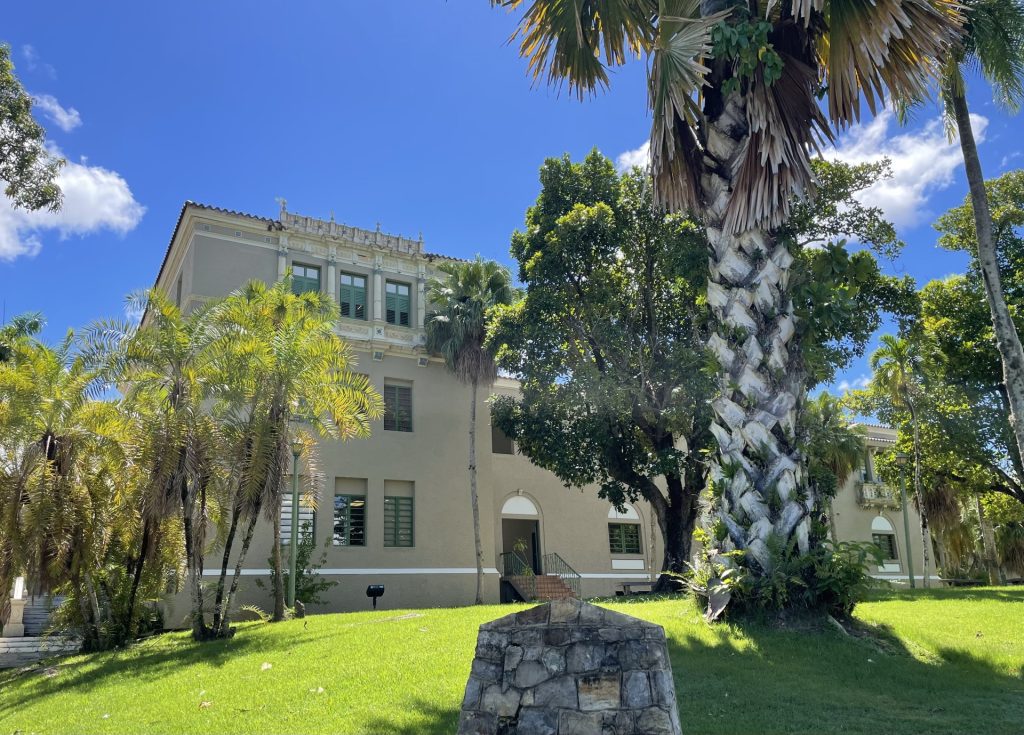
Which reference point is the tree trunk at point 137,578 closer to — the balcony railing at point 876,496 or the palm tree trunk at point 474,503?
the palm tree trunk at point 474,503

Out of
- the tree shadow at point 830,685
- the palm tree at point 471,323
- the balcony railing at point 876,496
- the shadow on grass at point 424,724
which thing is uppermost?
the palm tree at point 471,323

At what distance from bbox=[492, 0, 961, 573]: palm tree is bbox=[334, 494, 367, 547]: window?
18.1m

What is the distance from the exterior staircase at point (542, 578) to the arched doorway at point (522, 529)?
0.37 m

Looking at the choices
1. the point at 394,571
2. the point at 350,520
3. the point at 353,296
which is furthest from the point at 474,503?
the point at 353,296

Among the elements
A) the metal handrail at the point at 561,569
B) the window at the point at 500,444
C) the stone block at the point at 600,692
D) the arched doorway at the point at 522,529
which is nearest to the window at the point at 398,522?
the arched doorway at the point at 522,529

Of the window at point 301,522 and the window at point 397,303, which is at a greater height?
the window at point 397,303

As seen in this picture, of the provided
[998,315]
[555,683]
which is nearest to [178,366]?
[555,683]

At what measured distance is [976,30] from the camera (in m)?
13.7

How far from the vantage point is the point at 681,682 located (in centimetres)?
816

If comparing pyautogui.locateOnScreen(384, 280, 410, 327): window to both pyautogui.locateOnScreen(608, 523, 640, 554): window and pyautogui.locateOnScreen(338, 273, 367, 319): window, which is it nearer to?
pyautogui.locateOnScreen(338, 273, 367, 319): window

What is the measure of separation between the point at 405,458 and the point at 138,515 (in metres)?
12.1

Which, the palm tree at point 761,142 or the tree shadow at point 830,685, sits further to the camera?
the palm tree at point 761,142

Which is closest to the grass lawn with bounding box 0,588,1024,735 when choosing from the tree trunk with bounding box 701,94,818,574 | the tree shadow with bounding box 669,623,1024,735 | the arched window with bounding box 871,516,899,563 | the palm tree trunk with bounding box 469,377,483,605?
the tree shadow with bounding box 669,623,1024,735

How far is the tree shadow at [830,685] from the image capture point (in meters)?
7.00
